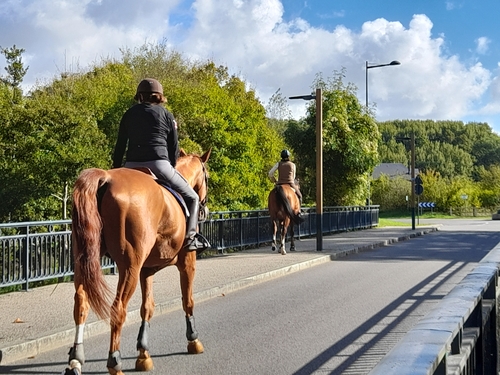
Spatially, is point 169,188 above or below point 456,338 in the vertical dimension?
above

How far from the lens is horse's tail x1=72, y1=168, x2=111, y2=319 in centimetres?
557

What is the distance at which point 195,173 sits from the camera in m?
8.30

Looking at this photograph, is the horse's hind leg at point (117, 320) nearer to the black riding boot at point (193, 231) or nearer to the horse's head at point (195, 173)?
the black riding boot at point (193, 231)

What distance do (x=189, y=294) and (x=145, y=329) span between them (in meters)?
0.95

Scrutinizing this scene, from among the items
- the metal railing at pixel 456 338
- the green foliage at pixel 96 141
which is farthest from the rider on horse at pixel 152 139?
the green foliage at pixel 96 141

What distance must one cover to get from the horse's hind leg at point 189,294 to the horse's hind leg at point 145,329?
44 cm

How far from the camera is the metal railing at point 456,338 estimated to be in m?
2.12

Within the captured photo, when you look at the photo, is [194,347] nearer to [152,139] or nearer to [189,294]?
[189,294]

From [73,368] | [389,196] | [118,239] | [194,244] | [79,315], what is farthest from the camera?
[389,196]

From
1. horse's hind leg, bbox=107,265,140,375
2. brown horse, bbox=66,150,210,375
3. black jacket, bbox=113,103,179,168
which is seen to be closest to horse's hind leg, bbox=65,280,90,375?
brown horse, bbox=66,150,210,375

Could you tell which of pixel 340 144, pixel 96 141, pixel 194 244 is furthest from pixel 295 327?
pixel 340 144

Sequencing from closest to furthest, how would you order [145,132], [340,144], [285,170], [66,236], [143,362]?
1. [143,362]
2. [145,132]
3. [66,236]
4. [285,170]
5. [340,144]

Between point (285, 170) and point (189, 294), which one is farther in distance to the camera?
point (285, 170)

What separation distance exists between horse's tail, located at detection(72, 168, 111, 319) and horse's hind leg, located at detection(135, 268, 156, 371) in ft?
3.61
